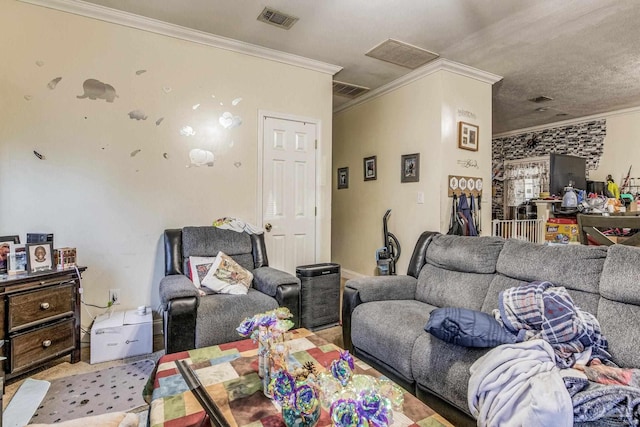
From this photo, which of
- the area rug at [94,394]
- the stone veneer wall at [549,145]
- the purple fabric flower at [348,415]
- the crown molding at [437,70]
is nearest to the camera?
the purple fabric flower at [348,415]

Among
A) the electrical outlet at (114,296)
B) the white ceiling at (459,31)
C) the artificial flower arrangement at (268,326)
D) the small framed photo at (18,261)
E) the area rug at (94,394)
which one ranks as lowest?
the area rug at (94,394)

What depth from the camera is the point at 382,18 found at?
286cm

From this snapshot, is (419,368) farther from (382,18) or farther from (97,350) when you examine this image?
(382,18)

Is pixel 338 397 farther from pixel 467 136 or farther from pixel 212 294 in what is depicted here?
pixel 467 136

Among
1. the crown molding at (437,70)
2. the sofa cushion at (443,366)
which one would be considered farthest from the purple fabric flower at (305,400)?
the crown molding at (437,70)

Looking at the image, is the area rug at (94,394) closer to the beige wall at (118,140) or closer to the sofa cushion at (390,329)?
the beige wall at (118,140)

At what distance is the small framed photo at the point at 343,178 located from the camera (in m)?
5.34

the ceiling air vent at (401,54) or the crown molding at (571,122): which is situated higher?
the ceiling air vent at (401,54)

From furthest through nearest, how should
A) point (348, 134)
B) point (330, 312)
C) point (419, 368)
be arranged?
point (348, 134) < point (330, 312) < point (419, 368)

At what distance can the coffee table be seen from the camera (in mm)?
1175

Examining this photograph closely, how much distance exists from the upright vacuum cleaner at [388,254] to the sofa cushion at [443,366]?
2.34 m

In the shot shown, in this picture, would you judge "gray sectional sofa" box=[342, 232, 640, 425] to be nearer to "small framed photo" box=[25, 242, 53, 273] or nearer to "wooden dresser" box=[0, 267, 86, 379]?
"wooden dresser" box=[0, 267, 86, 379]

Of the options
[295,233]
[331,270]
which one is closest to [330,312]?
[331,270]

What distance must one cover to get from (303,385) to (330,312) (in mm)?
2245
